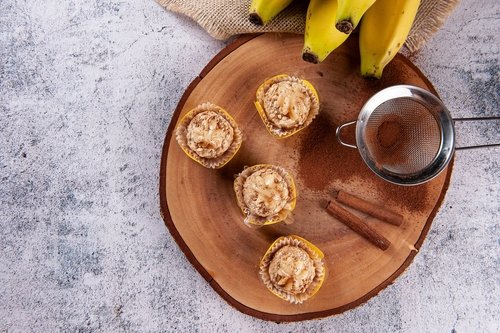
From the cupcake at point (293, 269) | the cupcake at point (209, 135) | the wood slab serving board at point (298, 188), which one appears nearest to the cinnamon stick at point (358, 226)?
the wood slab serving board at point (298, 188)

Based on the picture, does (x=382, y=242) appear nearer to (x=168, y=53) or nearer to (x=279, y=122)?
(x=279, y=122)

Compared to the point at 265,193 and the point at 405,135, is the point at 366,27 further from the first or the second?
the point at 265,193

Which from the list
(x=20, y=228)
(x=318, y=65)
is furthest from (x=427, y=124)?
(x=20, y=228)

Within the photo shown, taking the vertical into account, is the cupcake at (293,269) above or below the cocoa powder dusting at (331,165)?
below

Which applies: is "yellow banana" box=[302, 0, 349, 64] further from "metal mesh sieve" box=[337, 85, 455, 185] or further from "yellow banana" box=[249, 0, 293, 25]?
"metal mesh sieve" box=[337, 85, 455, 185]

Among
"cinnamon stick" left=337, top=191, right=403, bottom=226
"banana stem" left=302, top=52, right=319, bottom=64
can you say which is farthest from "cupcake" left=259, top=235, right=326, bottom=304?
"banana stem" left=302, top=52, right=319, bottom=64

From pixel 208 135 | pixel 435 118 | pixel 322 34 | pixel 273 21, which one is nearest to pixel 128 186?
pixel 208 135

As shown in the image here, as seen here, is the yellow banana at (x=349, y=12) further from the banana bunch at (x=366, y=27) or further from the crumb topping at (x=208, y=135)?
the crumb topping at (x=208, y=135)
